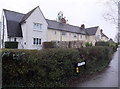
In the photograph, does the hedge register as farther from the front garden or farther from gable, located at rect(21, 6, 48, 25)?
gable, located at rect(21, 6, 48, 25)

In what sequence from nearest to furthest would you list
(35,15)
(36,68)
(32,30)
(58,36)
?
(36,68) → (32,30) → (35,15) → (58,36)

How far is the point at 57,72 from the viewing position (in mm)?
4027

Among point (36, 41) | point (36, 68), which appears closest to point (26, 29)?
point (36, 41)

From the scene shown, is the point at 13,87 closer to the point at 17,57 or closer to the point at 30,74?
the point at 30,74

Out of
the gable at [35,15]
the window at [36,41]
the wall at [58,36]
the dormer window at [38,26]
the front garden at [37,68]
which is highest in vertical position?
the gable at [35,15]

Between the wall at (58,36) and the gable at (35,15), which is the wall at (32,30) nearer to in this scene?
the gable at (35,15)

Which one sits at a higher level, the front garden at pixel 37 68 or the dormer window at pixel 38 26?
the dormer window at pixel 38 26

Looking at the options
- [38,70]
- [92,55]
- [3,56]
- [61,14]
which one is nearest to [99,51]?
[92,55]

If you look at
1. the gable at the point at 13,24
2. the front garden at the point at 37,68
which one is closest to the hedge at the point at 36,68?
the front garden at the point at 37,68

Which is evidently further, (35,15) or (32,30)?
(35,15)

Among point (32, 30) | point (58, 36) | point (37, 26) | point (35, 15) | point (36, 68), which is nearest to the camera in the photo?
point (36, 68)

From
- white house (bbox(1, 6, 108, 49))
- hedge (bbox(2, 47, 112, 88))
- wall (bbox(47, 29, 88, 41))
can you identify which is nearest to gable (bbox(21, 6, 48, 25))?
white house (bbox(1, 6, 108, 49))

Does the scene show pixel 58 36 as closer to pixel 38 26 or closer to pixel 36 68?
pixel 38 26

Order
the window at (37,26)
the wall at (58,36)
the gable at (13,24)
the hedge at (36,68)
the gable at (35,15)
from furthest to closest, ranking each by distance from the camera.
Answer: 1. the wall at (58,36)
2. the window at (37,26)
3. the gable at (35,15)
4. the gable at (13,24)
5. the hedge at (36,68)
